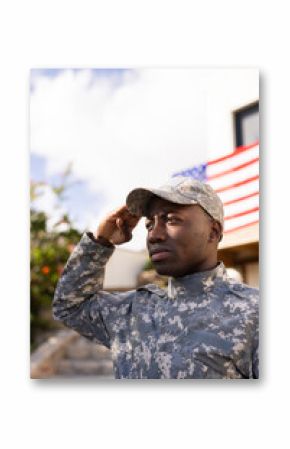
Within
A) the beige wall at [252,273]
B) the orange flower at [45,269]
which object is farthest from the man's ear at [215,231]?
the orange flower at [45,269]

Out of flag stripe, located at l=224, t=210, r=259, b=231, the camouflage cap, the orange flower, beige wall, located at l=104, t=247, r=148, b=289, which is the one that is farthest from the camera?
the orange flower

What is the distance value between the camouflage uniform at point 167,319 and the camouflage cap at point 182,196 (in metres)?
0.15

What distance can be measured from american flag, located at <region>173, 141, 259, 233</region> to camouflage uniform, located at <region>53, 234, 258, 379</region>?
1.25 feet

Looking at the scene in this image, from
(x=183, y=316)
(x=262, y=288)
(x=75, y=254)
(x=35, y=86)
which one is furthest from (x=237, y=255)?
(x=35, y=86)

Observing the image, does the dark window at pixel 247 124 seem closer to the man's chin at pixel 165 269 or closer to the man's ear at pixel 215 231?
the man's ear at pixel 215 231

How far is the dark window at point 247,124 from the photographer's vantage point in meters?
2.23

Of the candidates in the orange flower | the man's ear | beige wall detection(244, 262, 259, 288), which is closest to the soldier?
the man's ear

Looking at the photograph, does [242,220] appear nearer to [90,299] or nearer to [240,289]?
[240,289]

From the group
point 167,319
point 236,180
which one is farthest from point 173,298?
point 236,180

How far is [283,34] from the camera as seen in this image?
2193 mm

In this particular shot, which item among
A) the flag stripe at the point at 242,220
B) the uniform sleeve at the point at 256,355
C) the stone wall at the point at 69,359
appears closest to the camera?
the uniform sleeve at the point at 256,355

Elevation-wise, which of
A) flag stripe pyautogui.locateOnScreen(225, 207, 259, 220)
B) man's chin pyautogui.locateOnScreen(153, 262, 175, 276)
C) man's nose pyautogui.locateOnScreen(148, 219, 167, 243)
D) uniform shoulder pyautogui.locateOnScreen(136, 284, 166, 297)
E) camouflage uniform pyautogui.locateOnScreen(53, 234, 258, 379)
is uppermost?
flag stripe pyautogui.locateOnScreen(225, 207, 259, 220)

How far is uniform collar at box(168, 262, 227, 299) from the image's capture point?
1760 millimetres

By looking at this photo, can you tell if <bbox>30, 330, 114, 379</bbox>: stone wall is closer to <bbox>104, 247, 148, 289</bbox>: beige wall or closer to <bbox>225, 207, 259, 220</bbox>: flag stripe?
<bbox>104, 247, 148, 289</bbox>: beige wall
